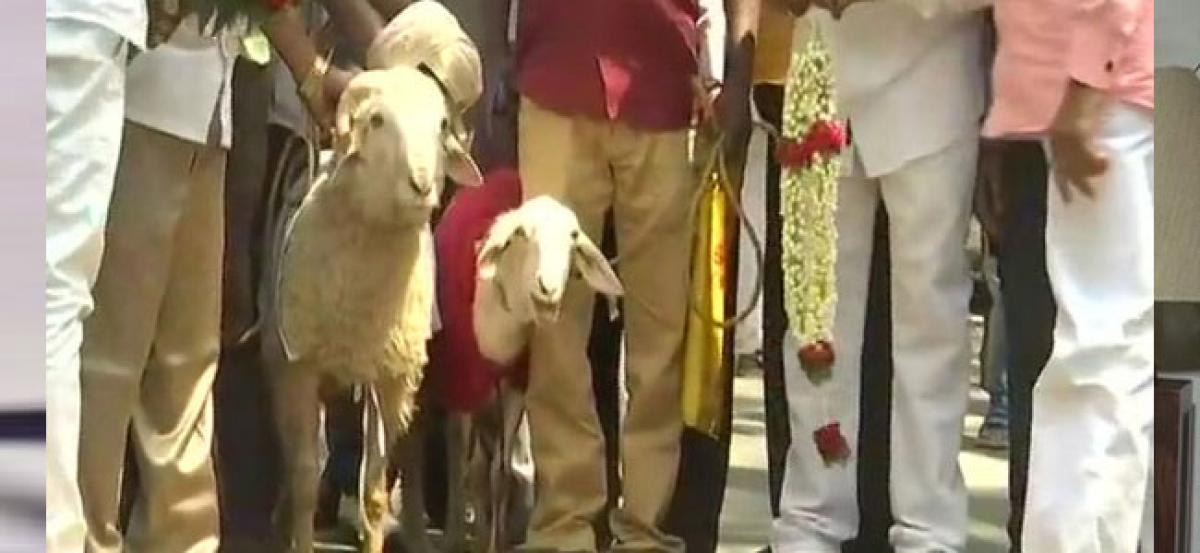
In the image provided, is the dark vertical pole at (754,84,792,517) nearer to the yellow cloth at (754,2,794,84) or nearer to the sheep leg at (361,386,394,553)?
the yellow cloth at (754,2,794,84)

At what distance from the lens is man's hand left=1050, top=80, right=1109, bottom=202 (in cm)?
120

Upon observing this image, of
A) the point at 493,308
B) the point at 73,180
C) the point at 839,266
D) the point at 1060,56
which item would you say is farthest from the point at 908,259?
the point at 73,180

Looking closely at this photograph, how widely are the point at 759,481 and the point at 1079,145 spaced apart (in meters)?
0.30

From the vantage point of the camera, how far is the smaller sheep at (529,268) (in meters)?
1.16

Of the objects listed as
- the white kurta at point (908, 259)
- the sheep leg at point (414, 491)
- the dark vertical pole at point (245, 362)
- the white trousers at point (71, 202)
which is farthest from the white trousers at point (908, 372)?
the white trousers at point (71, 202)

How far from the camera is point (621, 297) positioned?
1.20 meters

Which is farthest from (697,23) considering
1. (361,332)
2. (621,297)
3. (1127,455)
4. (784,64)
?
(1127,455)

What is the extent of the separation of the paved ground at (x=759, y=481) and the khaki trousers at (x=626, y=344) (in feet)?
0.13

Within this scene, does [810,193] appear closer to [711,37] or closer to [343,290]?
[711,37]

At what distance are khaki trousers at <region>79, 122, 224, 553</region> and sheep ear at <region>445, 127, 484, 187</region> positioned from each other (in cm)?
14

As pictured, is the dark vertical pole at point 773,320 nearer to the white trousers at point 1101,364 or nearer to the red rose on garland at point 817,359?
the red rose on garland at point 817,359

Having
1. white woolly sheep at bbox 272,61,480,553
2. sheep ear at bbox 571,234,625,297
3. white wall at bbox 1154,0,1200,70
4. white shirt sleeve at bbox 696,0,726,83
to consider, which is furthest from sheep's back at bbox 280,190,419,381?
white wall at bbox 1154,0,1200,70

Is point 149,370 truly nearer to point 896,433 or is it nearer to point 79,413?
point 79,413

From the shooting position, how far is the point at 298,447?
1.16 m
